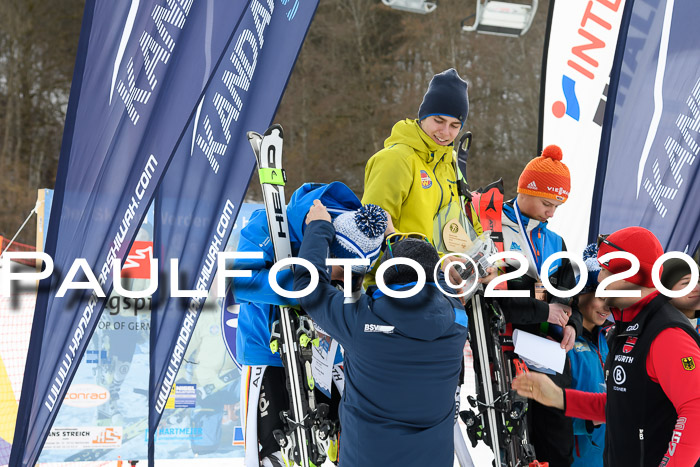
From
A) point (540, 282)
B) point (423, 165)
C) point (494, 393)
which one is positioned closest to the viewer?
point (423, 165)

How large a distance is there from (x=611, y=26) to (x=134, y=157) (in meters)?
3.25

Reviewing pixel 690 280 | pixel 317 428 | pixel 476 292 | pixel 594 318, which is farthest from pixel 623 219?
pixel 317 428

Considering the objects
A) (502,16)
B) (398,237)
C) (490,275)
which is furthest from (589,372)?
(502,16)

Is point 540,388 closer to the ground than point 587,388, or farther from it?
farther from it

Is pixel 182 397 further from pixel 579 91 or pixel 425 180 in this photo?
pixel 579 91

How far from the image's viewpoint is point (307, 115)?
47.5ft

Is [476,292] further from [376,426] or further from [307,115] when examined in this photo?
[307,115]

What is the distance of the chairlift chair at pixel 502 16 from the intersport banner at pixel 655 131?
18.5 feet

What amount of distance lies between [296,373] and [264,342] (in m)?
0.19

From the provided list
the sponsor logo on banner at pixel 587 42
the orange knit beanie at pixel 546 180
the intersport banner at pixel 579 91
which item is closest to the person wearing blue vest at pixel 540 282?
the orange knit beanie at pixel 546 180

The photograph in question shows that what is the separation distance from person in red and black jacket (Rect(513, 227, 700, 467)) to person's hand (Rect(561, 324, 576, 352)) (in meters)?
0.73

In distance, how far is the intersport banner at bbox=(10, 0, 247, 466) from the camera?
2340mm

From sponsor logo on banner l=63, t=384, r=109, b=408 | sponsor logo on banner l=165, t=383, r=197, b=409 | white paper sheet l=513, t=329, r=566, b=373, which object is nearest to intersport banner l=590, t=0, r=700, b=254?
white paper sheet l=513, t=329, r=566, b=373

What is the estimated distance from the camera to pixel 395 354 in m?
2.06
